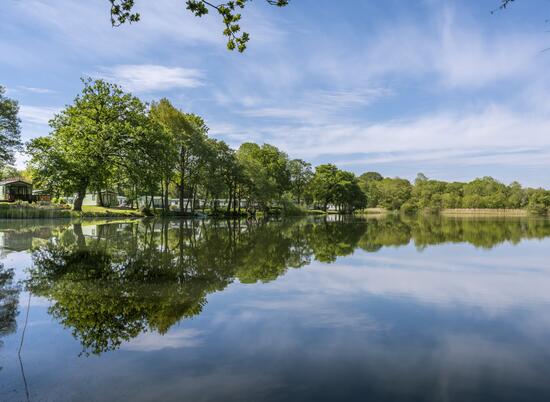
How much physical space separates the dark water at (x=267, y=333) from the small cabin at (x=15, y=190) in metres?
59.6

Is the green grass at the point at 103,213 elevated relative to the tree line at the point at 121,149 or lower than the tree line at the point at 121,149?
lower

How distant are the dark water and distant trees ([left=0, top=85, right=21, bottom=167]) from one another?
41.1 meters

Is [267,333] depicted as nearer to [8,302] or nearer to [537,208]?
[8,302]

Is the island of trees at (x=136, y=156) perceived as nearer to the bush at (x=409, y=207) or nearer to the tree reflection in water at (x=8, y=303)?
the tree reflection in water at (x=8, y=303)

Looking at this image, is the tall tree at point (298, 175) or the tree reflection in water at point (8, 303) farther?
the tall tree at point (298, 175)

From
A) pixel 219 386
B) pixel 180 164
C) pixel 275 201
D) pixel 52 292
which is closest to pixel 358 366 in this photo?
pixel 219 386

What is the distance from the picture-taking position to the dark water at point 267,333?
13.2 feet

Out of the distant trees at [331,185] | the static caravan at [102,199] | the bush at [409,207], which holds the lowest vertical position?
the bush at [409,207]

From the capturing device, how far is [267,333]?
580 centimetres

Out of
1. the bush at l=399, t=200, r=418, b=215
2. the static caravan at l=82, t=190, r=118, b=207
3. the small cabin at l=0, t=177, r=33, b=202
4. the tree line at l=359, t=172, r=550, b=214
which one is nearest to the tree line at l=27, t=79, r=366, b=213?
the static caravan at l=82, t=190, r=118, b=207

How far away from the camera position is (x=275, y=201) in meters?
72.8

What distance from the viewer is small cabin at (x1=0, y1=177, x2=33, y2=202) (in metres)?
61.4

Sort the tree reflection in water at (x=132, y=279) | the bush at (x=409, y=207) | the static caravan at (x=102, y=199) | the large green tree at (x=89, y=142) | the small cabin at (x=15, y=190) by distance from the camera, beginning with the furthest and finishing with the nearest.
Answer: the bush at (x=409, y=207) → the static caravan at (x=102, y=199) → the small cabin at (x=15, y=190) → the large green tree at (x=89, y=142) → the tree reflection in water at (x=132, y=279)

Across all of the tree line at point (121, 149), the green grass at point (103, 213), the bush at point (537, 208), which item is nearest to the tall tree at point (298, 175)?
the tree line at point (121, 149)
